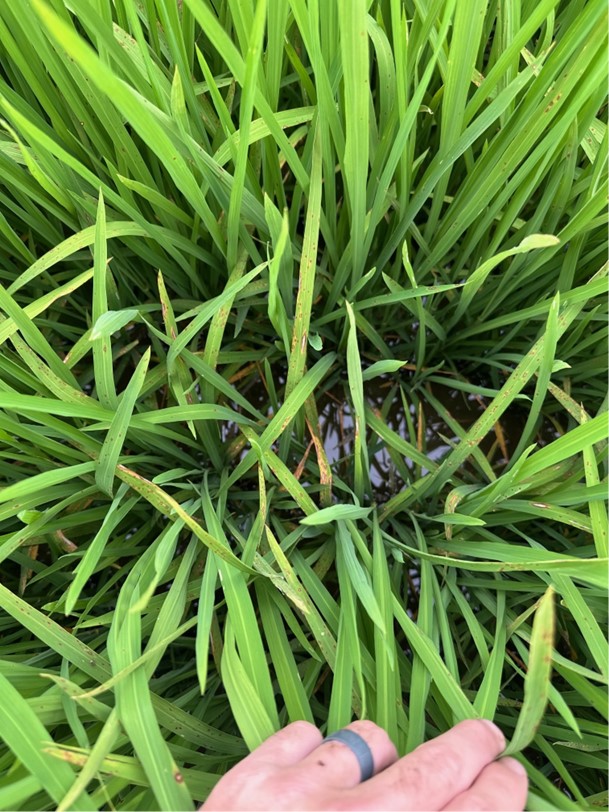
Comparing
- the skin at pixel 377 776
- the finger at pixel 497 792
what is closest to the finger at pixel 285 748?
the skin at pixel 377 776

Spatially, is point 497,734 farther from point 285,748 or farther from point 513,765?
point 285,748

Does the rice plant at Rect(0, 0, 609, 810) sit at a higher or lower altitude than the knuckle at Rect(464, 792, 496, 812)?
higher

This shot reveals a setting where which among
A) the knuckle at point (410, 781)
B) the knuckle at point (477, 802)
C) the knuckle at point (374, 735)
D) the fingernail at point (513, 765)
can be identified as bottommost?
the fingernail at point (513, 765)

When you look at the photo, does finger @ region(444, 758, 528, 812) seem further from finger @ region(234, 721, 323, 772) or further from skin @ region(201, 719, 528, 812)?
finger @ region(234, 721, 323, 772)

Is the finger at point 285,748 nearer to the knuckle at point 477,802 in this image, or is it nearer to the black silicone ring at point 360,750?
the black silicone ring at point 360,750

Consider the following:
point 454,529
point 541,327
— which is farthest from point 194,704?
point 541,327

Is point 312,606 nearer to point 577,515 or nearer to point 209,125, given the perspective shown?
point 577,515

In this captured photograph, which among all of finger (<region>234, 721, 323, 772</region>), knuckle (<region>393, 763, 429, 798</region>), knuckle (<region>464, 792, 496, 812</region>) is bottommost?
knuckle (<region>464, 792, 496, 812</region>)

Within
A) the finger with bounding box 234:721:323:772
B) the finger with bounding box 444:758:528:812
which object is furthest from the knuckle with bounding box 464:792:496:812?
the finger with bounding box 234:721:323:772

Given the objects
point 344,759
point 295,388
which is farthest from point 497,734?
point 295,388
